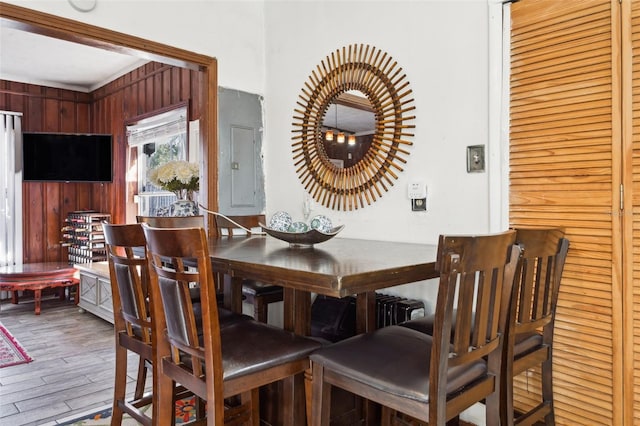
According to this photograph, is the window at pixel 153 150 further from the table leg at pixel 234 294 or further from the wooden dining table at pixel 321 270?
the wooden dining table at pixel 321 270

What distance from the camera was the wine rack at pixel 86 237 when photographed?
5.28 meters

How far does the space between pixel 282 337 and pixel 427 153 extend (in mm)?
1338

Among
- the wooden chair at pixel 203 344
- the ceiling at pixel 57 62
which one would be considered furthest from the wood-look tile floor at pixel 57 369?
the ceiling at pixel 57 62

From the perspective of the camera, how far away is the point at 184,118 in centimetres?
428

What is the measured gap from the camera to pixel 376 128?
8.75 feet

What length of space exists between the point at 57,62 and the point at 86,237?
79.7 inches

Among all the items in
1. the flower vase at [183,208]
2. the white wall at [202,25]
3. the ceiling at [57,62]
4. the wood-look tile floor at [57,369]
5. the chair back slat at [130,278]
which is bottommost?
the wood-look tile floor at [57,369]

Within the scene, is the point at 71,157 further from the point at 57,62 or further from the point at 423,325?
the point at 423,325

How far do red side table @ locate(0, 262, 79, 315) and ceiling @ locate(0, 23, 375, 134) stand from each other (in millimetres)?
2318

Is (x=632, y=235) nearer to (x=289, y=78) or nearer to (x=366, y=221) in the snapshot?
(x=366, y=221)

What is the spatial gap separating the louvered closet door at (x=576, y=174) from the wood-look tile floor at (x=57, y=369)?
2444 mm

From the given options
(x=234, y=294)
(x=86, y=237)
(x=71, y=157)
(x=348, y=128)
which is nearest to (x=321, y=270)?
(x=234, y=294)

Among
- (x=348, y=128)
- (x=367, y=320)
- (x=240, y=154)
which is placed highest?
(x=348, y=128)

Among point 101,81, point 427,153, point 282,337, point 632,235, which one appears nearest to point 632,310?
point 632,235
